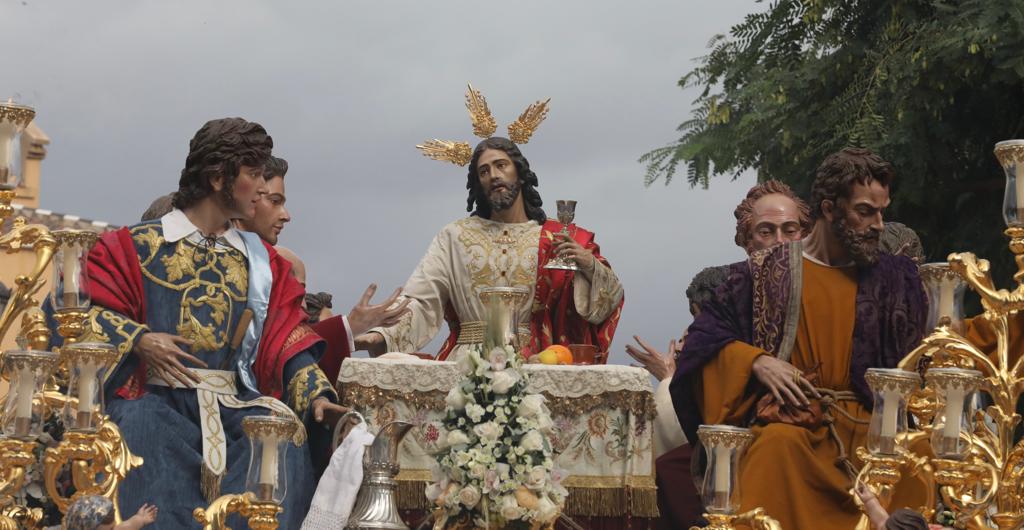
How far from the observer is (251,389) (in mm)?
8719

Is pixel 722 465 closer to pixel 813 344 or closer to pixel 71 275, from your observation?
pixel 813 344

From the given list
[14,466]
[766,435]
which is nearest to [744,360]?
[766,435]

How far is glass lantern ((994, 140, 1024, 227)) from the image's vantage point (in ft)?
25.6

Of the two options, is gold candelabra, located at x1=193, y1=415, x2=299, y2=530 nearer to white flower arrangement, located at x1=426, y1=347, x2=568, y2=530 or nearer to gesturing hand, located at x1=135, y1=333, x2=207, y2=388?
white flower arrangement, located at x1=426, y1=347, x2=568, y2=530

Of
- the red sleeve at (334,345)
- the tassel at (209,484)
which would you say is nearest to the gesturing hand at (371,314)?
the red sleeve at (334,345)

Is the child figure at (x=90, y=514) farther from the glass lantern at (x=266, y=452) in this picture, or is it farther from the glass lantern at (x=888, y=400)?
the glass lantern at (x=888, y=400)

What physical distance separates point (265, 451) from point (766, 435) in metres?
2.50

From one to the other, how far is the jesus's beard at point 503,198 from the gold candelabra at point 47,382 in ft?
12.1

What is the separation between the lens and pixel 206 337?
28.2ft

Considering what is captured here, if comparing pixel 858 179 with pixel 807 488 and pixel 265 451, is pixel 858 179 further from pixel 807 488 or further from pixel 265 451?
pixel 265 451

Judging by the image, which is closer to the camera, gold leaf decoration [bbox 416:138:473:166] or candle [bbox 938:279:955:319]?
candle [bbox 938:279:955:319]

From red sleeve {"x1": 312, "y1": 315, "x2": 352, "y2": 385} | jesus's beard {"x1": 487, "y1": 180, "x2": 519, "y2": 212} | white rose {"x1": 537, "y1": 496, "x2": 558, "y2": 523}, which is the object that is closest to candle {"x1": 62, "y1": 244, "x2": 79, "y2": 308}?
white rose {"x1": 537, "y1": 496, "x2": 558, "y2": 523}

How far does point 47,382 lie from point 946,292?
3710 millimetres

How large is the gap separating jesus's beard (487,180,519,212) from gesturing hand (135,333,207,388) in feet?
9.80
